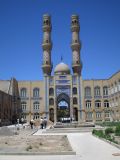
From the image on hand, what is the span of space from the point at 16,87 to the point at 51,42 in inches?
523

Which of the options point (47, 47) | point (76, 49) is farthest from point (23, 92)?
point (76, 49)

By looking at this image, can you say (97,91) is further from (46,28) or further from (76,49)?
(46,28)

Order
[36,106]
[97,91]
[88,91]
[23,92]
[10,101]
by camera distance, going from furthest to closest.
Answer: [23,92] → [97,91] → [88,91] → [36,106] → [10,101]

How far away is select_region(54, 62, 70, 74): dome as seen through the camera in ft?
231

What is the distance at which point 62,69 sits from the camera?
70.8m

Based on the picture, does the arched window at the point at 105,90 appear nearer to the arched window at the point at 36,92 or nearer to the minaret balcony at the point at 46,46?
the arched window at the point at 36,92

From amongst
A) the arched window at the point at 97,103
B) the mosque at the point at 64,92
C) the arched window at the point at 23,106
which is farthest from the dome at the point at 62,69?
the arched window at the point at 23,106

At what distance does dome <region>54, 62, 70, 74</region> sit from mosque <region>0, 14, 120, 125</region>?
6.72 ft

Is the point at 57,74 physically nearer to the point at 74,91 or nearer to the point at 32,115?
the point at 74,91

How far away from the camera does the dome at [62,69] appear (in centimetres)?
7051

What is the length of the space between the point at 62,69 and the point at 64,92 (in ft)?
21.2

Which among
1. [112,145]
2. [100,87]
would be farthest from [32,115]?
[112,145]

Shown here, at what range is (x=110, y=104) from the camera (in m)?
65.9

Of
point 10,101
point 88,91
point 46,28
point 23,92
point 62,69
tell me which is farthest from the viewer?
point 62,69
